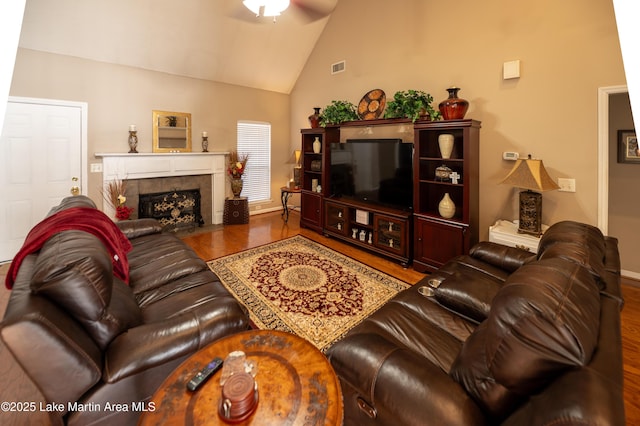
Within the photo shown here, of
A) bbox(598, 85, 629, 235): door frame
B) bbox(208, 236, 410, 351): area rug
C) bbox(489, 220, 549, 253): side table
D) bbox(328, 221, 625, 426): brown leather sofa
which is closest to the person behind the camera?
bbox(328, 221, 625, 426): brown leather sofa

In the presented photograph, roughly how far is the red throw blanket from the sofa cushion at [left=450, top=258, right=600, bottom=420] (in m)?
2.11

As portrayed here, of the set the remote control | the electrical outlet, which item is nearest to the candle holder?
the remote control

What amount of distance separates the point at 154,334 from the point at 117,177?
13.7ft

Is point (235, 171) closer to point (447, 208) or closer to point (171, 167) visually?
point (171, 167)

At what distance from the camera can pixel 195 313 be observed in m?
1.49

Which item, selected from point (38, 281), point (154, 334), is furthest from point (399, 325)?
point (38, 281)

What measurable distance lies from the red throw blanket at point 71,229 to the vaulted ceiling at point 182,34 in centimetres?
347

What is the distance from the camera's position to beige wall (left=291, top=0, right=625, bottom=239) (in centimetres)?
285

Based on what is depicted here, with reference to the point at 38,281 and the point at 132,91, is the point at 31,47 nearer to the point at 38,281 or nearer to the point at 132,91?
the point at 132,91

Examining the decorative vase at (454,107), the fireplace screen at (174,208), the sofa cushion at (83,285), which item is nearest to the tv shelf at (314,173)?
the decorative vase at (454,107)

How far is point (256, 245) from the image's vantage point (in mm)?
4434

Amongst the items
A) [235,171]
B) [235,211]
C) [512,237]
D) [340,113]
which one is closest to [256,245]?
[235,211]

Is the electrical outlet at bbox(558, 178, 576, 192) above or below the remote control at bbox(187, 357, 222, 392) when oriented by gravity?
above

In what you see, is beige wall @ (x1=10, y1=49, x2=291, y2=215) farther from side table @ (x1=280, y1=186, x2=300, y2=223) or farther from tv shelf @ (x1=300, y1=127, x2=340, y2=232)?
tv shelf @ (x1=300, y1=127, x2=340, y2=232)
